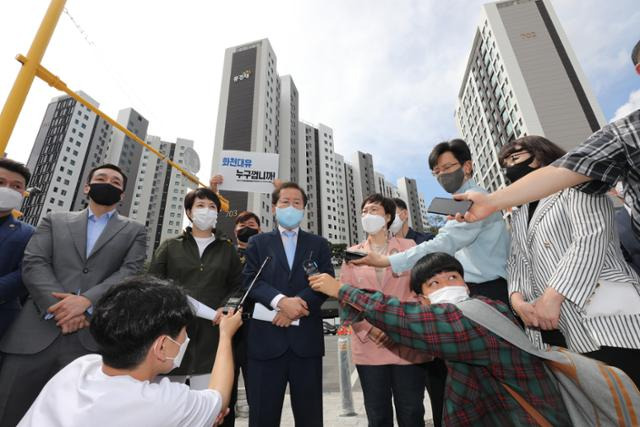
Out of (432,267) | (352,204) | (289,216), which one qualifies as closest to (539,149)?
(432,267)

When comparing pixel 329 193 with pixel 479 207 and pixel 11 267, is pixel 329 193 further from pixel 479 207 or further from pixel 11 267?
pixel 479 207

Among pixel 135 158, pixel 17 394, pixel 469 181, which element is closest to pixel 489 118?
pixel 469 181

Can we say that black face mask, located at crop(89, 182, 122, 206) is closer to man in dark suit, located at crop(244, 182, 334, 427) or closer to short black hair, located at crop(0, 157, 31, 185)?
short black hair, located at crop(0, 157, 31, 185)

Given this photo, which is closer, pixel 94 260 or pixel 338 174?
pixel 94 260

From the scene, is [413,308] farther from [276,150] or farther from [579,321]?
[276,150]

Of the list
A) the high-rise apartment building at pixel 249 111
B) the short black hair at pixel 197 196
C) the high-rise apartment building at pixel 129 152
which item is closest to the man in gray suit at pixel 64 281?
the short black hair at pixel 197 196

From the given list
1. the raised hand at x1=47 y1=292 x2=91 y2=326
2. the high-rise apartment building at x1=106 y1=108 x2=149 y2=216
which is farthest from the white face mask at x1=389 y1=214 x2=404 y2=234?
the high-rise apartment building at x1=106 y1=108 x2=149 y2=216

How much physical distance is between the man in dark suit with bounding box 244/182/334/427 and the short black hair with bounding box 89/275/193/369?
0.88 m

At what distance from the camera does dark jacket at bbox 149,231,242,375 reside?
8.42 feet

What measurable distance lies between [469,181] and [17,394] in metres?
4.10

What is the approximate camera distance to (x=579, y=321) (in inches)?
62.1

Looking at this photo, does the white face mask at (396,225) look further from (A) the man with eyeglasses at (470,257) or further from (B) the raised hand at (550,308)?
(B) the raised hand at (550,308)

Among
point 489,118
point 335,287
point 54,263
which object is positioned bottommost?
point 335,287

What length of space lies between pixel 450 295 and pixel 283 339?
1.43 meters
